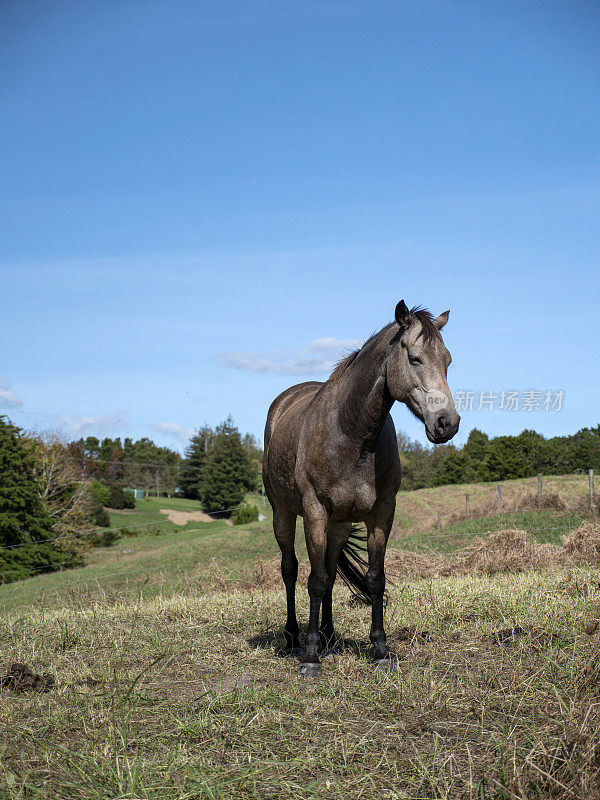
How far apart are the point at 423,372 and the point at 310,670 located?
2.37 metres

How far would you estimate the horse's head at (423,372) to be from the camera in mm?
4398

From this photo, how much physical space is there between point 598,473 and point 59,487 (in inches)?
1408

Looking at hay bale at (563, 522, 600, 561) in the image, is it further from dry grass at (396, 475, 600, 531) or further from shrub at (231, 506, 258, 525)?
shrub at (231, 506, 258, 525)

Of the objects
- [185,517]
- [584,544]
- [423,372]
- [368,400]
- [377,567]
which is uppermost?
[423,372]

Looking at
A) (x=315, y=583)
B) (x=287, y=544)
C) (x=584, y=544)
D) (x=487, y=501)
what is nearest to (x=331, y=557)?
(x=315, y=583)

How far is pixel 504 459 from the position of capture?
51625mm

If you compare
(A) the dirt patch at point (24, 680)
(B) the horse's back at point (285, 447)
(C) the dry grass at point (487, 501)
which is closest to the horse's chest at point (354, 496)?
(B) the horse's back at point (285, 447)

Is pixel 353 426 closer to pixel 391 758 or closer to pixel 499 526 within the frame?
pixel 391 758

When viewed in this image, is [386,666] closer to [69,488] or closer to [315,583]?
[315,583]

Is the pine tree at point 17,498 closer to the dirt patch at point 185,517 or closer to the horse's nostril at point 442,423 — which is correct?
the dirt patch at point 185,517

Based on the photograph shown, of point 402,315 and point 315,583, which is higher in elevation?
point 402,315

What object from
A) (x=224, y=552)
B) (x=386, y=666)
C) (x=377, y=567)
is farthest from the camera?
(x=224, y=552)

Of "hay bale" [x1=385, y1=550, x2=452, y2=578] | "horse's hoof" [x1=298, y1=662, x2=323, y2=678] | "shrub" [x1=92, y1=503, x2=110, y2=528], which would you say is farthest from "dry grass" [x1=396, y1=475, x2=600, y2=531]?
"shrub" [x1=92, y1=503, x2=110, y2=528]

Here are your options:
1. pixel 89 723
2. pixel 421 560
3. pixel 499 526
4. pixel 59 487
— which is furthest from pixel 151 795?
pixel 59 487
